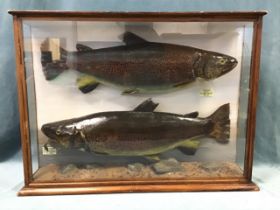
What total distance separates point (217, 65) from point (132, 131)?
0.29 metres

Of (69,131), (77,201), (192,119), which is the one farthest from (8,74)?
(192,119)

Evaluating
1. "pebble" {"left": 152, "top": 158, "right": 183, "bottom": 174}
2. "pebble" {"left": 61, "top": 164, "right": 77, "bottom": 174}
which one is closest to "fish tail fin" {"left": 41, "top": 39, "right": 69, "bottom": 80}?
"pebble" {"left": 61, "top": 164, "right": 77, "bottom": 174}

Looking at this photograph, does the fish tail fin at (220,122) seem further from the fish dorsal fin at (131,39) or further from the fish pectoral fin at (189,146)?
the fish dorsal fin at (131,39)

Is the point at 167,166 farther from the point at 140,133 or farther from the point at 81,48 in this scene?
the point at 81,48

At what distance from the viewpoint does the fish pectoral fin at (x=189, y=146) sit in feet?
2.95

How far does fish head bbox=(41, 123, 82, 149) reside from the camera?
854mm

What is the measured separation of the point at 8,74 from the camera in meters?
1.02

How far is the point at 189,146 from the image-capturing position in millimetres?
910

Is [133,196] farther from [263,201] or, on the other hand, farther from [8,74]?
[8,74]

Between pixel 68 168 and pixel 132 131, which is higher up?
pixel 132 131

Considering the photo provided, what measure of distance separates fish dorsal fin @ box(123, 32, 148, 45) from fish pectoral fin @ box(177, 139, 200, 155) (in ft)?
0.98

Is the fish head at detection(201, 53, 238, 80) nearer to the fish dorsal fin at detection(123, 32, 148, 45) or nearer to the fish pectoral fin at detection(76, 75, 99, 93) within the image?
the fish dorsal fin at detection(123, 32, 148, 45)

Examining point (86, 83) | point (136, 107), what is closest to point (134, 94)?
point (136, 107)

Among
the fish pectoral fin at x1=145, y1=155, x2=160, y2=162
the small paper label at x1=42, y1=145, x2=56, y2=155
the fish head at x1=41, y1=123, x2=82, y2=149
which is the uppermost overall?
the fish head at x1=41, y1=123, x2=82, y2=149
